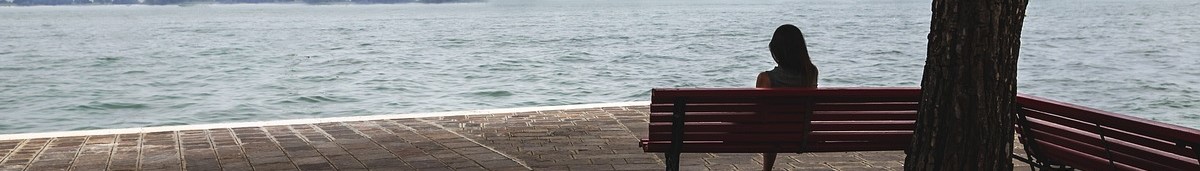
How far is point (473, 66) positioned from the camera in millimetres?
37031

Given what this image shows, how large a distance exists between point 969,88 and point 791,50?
4.74 ft

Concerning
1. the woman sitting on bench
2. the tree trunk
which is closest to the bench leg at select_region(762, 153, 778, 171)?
the woman sitting on bench

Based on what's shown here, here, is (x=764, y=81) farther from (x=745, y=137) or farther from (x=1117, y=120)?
(x=1117, y=120)

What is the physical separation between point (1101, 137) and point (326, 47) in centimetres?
4838

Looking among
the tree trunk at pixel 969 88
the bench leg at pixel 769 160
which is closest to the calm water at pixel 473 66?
the bench leg at pixel 769 160

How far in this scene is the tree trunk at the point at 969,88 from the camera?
154 inches

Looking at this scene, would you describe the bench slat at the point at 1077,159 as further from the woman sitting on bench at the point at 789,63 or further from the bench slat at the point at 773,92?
the woman sitting on bench at the point at 789,63

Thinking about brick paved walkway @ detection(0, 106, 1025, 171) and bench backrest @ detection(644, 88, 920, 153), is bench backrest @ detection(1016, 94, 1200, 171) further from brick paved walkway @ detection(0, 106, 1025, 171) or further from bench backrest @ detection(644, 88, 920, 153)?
brick paved walkway @ detection(0, 106, 1025, 171)

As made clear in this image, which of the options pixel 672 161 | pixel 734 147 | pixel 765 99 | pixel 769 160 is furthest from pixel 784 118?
pixel 769 160

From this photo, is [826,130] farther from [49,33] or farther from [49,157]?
[49,33]

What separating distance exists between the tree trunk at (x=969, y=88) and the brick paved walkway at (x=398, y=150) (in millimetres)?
2132

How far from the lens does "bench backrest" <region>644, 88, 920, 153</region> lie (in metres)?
5.12

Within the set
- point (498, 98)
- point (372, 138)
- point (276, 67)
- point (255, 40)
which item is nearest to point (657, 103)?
point (372, 138)

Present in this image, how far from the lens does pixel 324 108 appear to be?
24.1 m
